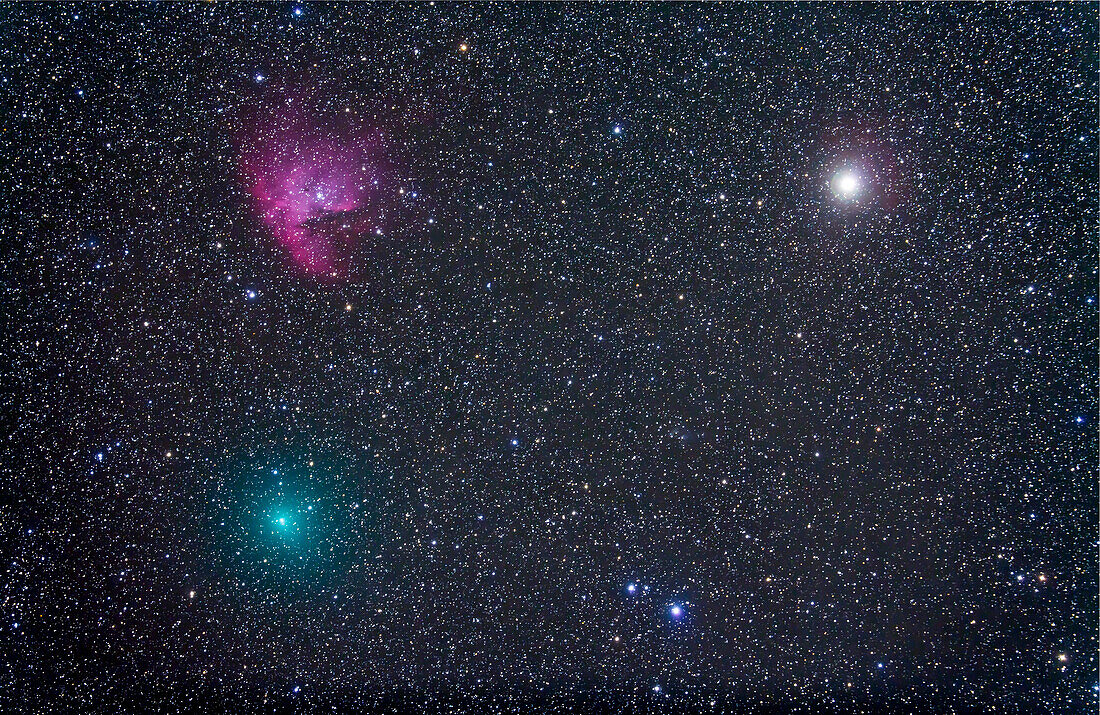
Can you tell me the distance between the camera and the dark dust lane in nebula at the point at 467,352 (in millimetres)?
470

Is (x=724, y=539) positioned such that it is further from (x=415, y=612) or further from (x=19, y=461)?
(x=19, y=461)

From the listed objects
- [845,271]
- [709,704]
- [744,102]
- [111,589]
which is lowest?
[709,704]

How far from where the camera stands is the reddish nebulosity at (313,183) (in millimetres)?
→ 478

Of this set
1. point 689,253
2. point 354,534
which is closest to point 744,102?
point 689,253

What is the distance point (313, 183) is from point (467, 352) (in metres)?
0.18

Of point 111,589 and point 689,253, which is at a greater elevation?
point 689,253

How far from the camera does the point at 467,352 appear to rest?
48 cm

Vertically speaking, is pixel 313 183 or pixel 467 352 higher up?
pixel 313 183

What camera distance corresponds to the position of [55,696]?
49 centimetres

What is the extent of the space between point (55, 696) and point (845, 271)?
2.35 feet

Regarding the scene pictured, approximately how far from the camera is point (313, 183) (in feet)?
1.57

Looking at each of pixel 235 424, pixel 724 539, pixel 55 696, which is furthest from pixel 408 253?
pixel 55 696

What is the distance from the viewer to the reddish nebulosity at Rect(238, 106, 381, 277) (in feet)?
1.57

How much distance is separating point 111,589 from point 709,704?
485 mm
